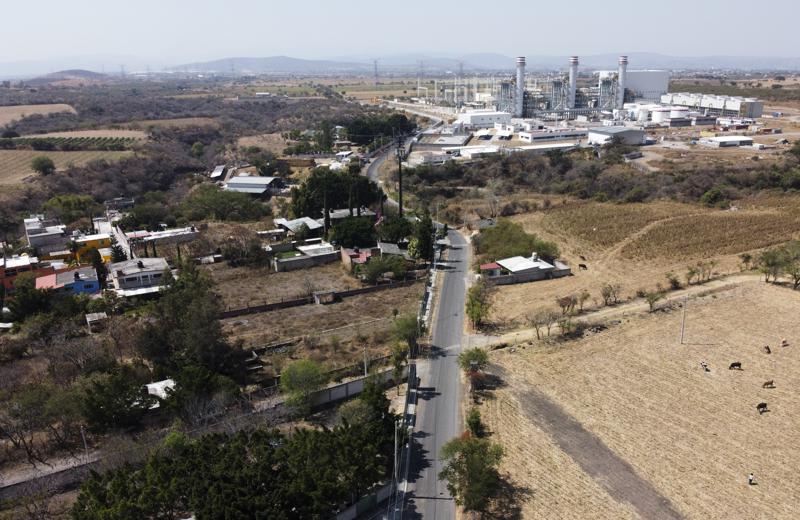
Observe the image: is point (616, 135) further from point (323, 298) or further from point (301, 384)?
point (301, 384)

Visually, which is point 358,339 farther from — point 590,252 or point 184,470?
point 590,252

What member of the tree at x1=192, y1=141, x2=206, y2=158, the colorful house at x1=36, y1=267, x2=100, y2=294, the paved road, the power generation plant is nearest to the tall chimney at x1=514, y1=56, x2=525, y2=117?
the power generation plant

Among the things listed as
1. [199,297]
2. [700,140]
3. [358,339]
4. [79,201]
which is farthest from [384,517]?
[700,140]

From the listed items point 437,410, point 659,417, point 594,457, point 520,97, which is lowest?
point 594,457

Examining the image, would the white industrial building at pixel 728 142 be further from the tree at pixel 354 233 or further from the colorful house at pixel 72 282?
the colorful house at pixel 72 282

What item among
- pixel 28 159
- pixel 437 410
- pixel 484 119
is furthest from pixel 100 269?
pixel 484 119
